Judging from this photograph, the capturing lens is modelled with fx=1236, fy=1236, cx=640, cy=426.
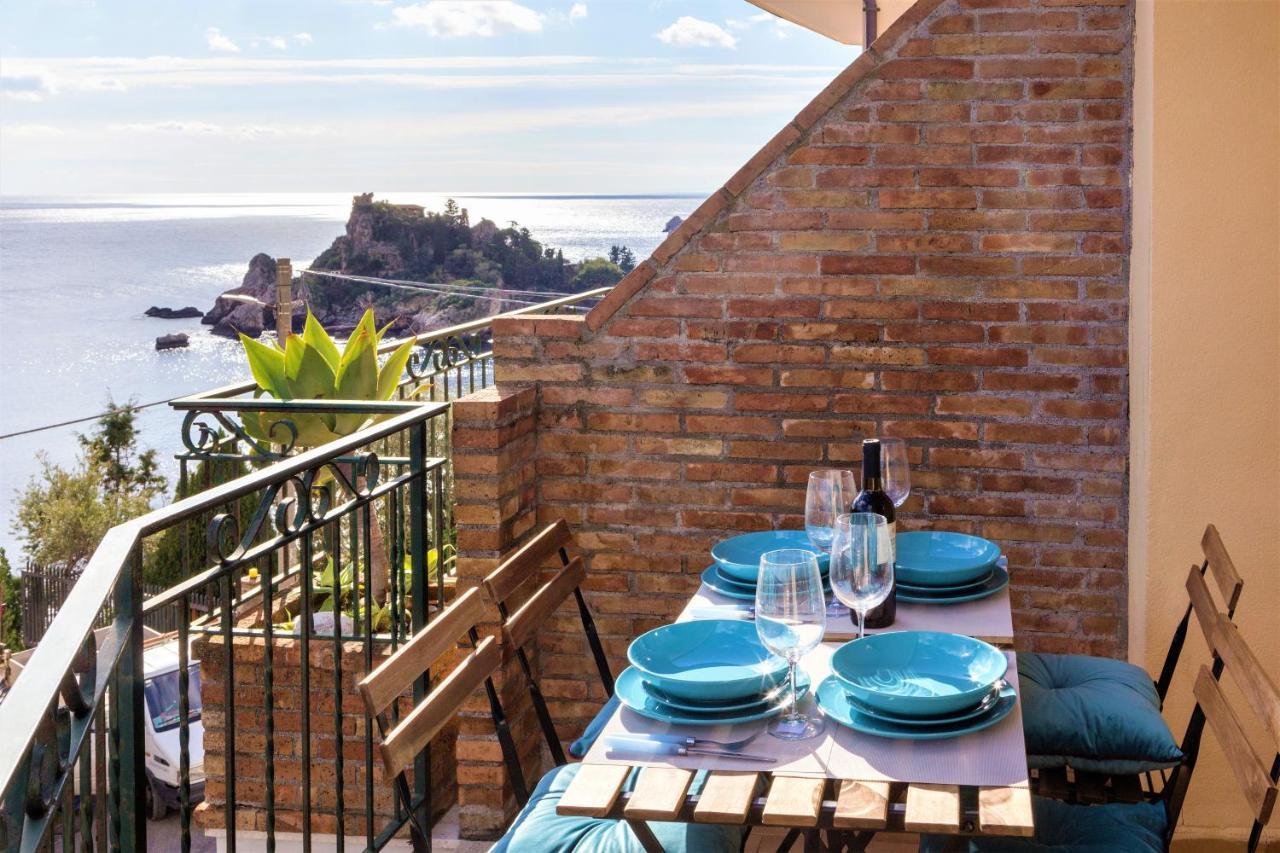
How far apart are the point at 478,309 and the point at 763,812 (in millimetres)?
28758

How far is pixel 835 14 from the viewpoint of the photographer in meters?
6.43

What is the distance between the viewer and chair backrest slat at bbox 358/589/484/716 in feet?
6.15

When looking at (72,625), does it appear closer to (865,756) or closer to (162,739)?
(865,756)

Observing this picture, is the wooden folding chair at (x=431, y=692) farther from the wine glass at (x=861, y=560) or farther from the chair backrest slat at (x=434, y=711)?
the wine glass at (x=861, y=560)

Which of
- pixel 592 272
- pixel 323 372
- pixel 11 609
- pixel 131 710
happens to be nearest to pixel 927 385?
pixel 323 372

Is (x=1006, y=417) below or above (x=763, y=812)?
above

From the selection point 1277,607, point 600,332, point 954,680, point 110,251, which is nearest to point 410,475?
point 600,332

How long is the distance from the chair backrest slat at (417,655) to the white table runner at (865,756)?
15.1 inches

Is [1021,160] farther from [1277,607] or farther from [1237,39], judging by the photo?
[1277,607]

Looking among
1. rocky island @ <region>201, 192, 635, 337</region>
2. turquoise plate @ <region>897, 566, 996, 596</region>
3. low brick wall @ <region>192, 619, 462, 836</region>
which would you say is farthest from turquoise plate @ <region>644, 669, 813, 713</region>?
rocky island @ <region>201, 192, 635, 337</region>

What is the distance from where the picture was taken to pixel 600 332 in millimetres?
3172

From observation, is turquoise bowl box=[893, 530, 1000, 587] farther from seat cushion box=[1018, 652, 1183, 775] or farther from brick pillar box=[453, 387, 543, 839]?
brick pillar box=[453, 387, 543, 839]

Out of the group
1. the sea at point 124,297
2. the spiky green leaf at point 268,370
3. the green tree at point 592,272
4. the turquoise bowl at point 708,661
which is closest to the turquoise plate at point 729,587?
the turquoise bowl at point 708,661

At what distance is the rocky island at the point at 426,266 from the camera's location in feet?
93.5
